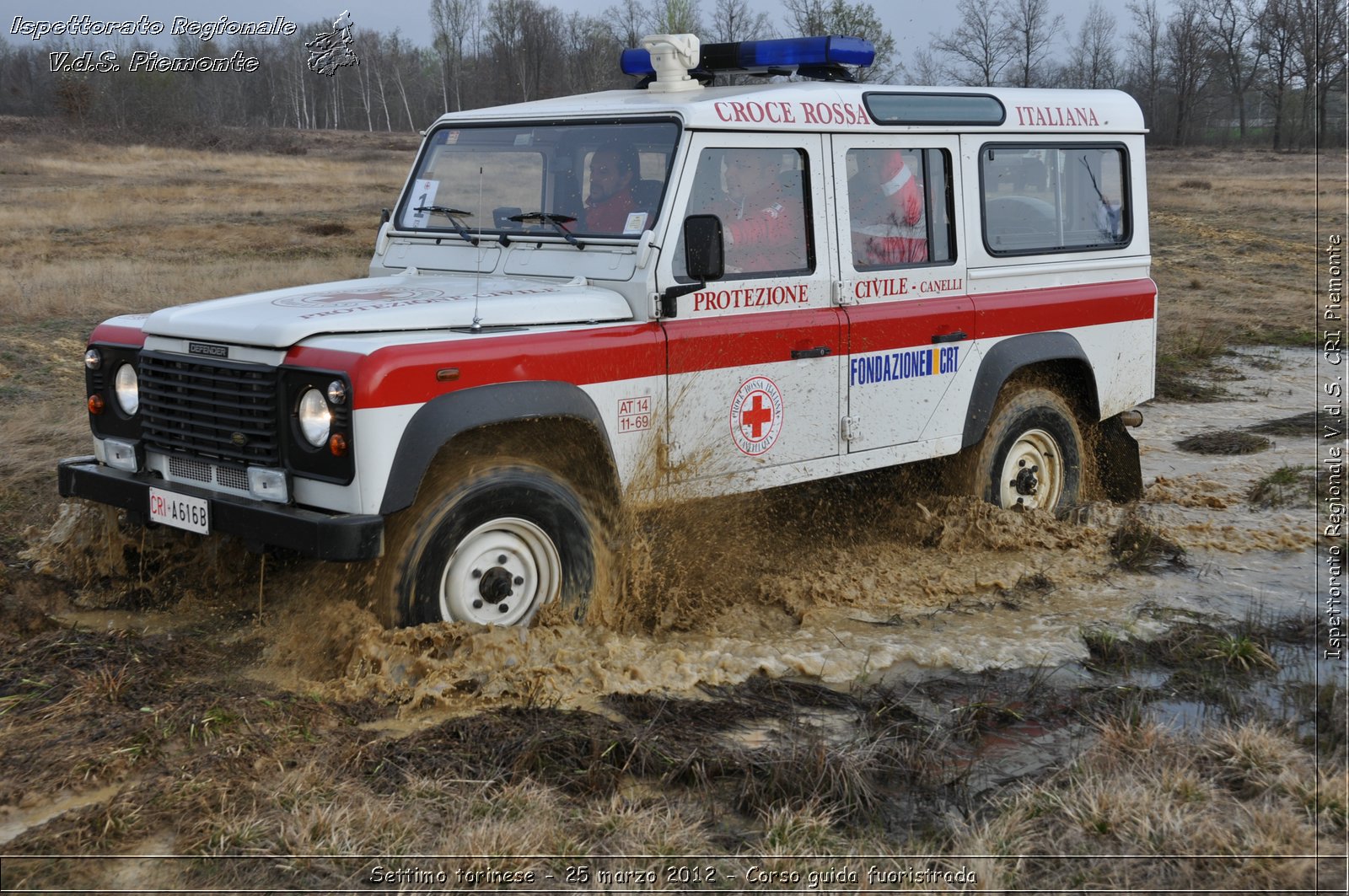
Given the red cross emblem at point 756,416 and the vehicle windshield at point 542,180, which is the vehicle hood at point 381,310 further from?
the red cross emblem at point 756,416

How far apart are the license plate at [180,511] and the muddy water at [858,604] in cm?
53

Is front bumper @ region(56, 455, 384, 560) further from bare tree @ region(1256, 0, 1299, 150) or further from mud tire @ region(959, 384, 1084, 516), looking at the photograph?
bare tree @ region(1256, 0, 1299, 150)

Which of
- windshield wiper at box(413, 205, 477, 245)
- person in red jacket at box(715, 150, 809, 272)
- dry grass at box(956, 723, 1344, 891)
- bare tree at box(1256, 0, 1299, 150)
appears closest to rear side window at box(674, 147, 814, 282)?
person in red jacket at box(715, 150, 809, 272)

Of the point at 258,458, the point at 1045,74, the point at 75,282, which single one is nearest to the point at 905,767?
the point at 258,458

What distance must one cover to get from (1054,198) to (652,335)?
2882mm

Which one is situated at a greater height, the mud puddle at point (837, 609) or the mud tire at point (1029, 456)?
the mud tire at point (1029, 456)

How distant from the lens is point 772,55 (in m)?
6.31

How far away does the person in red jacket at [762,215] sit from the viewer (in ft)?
17.6

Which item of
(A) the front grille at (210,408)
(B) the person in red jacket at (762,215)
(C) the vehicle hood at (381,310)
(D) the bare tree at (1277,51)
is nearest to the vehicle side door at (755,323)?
(B) the person in red jacket at (762,215)

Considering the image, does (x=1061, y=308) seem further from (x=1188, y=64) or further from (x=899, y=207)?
(x=1188, y=64)

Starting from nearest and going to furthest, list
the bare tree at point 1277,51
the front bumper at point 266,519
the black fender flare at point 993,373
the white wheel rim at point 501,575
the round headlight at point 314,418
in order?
the front bumper at point 266,519 < the round headlight at point 314,418 < the white wheel rim at point 501,575 < the black fender flare at point 993,373 < the bare tree at point 1277,51

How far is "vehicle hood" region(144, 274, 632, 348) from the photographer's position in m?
4.38

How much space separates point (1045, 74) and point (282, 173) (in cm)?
2463

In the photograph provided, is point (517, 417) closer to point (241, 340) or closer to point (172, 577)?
point (241, 340)
